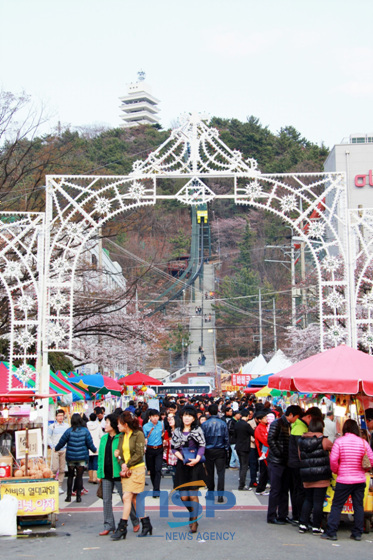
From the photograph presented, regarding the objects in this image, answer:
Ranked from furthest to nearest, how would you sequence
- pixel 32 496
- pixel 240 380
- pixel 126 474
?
pixel 240 380 → pixel 32 496 → pixel 126 474

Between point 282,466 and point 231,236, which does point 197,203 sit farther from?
point 231,236

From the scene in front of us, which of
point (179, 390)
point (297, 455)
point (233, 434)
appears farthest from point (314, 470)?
point (179, 390)

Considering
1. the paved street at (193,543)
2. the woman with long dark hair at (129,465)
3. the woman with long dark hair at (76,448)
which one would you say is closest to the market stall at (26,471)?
the paved street at (193,543)

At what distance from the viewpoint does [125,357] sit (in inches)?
1459

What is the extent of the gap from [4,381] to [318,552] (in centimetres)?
716

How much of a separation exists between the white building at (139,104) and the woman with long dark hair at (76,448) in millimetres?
158701

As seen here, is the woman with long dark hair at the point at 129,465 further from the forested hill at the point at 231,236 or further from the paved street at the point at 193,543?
the forested hill at the point at 231,236

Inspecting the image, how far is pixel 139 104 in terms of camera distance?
167500 mm

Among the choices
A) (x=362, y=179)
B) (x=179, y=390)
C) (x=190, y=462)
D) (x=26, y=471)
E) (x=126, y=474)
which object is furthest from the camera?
(x=179, y=390)

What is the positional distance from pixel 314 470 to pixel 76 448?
4926mm

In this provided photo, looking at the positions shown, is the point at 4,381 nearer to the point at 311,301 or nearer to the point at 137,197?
the point at 137,197

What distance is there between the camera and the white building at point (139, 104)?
168m

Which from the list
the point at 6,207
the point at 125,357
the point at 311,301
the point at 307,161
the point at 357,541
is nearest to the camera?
the point at 357,541

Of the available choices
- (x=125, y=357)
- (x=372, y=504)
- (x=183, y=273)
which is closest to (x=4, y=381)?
(x=372, y=504)
